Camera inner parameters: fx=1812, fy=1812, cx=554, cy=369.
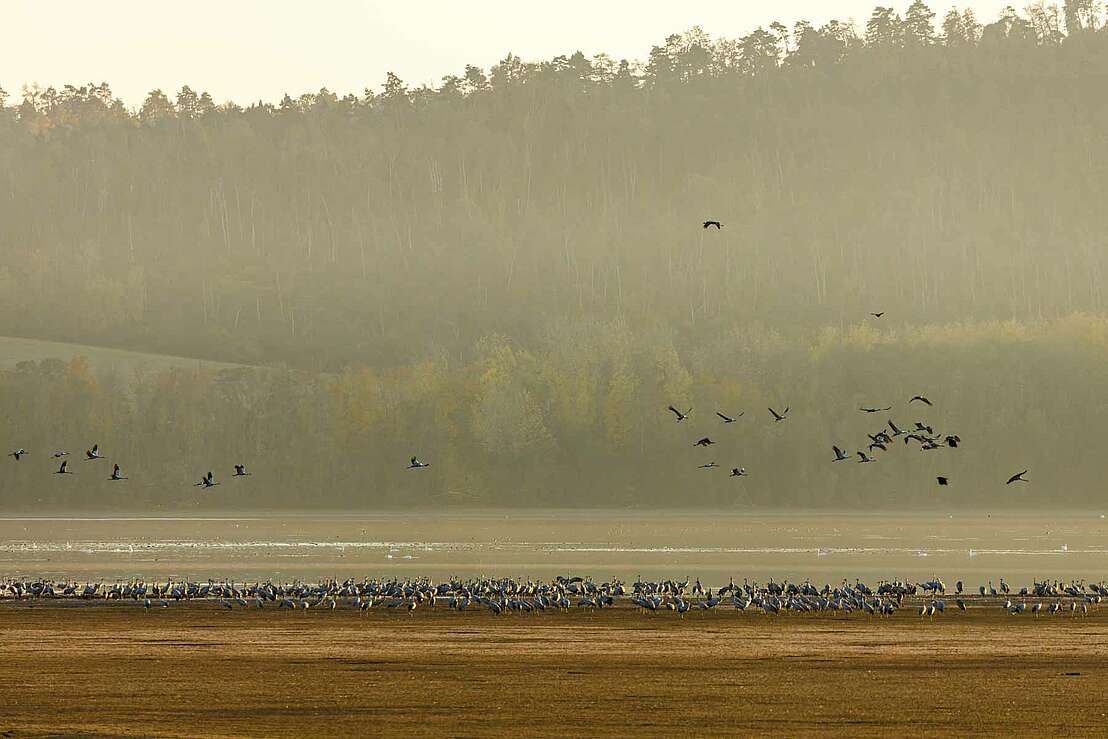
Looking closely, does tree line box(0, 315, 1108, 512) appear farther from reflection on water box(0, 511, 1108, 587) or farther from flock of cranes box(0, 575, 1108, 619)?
flock of cranes box(0, 575, 1108, 619)

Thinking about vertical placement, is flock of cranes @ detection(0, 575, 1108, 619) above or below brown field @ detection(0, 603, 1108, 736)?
above

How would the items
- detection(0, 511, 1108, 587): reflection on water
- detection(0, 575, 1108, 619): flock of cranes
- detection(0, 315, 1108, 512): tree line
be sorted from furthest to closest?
detection(0, 315, 1108, 512): tree line
detection(0, 511, 1108, 587): reflection on water
detection(0, 575, 1108, 619): flock of cranes

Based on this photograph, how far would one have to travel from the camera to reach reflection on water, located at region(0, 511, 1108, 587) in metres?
76.2

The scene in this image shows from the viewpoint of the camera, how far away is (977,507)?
173 meters

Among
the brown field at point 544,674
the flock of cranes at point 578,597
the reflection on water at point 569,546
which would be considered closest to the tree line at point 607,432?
the reflection on water at point 569,546

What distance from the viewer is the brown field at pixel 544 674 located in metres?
32.3

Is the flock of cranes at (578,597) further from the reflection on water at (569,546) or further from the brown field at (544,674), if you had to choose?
the reflection on water at (569,546)

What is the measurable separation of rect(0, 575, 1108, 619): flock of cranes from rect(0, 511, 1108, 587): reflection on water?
389 inches

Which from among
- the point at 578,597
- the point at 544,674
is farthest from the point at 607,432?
the point at 544,674

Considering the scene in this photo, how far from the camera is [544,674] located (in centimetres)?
3881

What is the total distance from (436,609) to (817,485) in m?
126

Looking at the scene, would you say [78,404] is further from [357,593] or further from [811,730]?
[811,730]

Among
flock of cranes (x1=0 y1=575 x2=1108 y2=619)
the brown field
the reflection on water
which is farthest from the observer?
the reflection on water

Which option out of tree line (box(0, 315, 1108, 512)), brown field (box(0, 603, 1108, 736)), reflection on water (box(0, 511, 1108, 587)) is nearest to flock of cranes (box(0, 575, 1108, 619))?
brown field (box(0, 603, 1108, 736))
